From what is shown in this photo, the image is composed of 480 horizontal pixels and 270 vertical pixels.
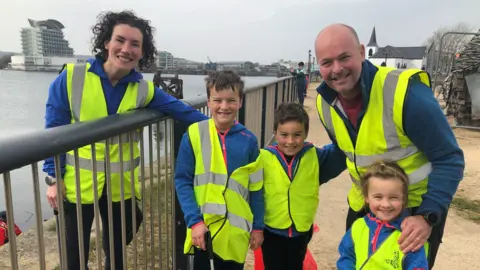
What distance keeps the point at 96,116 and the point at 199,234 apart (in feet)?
2.92

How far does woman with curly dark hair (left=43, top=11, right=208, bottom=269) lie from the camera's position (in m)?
1.93

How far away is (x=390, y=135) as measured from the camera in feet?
5.92

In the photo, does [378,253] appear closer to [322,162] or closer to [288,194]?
[288,194]

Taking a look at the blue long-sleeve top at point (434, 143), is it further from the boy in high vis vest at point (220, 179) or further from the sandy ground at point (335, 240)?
the sandy ground at point (335, 240)

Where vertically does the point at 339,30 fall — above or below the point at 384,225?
above

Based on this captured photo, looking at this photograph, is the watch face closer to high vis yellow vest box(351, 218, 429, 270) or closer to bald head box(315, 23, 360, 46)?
high vis yellow vest box(351, 218, 429, 270)

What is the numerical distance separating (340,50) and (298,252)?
1339mm

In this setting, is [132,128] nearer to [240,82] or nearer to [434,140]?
[240,82]

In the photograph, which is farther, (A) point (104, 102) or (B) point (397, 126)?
(A) point (104, 102)

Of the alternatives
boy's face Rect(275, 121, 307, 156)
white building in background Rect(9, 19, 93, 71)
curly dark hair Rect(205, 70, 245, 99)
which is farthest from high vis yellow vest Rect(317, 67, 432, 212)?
white building in background Rect(9, 19, 93, 71)

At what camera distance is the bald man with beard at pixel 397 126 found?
65.7 inches

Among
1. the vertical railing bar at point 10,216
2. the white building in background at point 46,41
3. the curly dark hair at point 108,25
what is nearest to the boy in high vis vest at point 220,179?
the curly dark hair at point 108,25

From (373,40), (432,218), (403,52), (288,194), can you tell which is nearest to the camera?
(432,218)

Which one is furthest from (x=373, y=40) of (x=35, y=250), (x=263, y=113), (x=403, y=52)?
(x=35, y=250)
